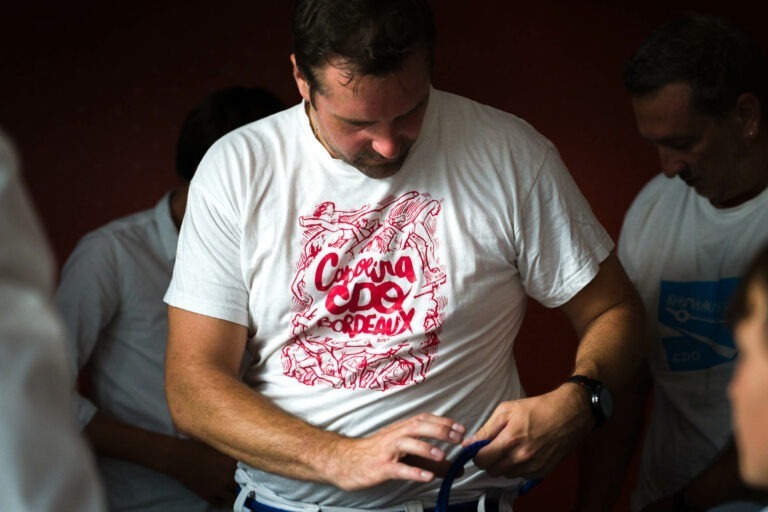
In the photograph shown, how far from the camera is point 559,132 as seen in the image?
2.86m

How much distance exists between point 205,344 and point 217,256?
0.15m

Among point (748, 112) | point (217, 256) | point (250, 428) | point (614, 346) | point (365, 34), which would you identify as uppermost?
point (365, 34)

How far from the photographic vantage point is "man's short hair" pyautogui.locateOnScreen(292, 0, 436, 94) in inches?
65.0

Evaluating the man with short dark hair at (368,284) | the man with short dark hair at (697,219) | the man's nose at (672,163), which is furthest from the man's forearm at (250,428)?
the man's nose at (672,163)

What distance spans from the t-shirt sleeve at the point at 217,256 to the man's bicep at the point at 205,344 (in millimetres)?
14

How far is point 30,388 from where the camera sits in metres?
0.79

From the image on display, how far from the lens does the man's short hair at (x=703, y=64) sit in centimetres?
214

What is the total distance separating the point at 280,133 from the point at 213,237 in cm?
22

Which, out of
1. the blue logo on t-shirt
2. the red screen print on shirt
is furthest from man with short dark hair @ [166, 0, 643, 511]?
the blue logo on t-shirt

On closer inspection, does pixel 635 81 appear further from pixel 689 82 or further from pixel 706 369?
pixel 706 369

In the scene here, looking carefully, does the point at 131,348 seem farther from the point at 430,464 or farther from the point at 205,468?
the point at 430,464

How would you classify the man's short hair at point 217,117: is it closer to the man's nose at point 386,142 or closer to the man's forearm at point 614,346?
the man's nose at point 386,142

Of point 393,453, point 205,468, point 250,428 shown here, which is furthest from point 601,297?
point 205,468

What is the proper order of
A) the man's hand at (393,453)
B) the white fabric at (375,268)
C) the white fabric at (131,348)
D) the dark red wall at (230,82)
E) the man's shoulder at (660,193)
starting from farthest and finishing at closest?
the dark red wall at (230,82), the white fabric at (131,348), the man's shoulder at (660,193), the white fabric at (375,268), the man's hand at (393,453)
